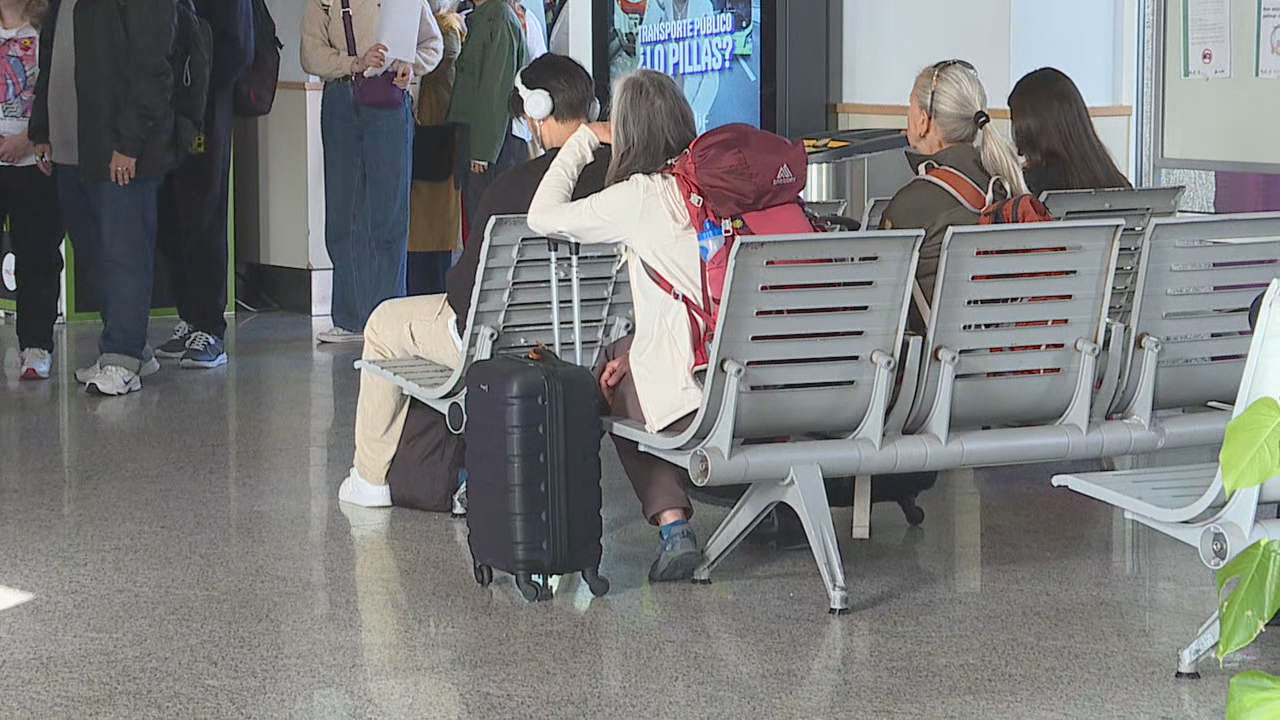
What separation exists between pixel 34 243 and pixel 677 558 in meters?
3.97

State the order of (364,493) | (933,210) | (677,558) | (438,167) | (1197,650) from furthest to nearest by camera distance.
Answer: (438,167) → (364,493) → (933,210) → (677,558) → (1197,650)

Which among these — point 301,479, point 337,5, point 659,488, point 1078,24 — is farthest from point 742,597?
point 337,5

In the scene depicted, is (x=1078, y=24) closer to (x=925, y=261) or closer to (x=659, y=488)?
(x=925, y=261)

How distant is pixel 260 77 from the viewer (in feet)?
26.5

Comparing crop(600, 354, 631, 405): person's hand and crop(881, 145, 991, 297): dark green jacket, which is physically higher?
crop(881, 145, 991, 297): dark green jacket

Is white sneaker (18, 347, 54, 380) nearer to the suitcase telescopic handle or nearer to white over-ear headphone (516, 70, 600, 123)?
white over-ear headphone (516, 70, 600, 123)

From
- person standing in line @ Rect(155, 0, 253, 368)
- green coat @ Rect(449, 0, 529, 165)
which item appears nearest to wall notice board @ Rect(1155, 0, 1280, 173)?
green coat @ Rect(449, 0, 529, 165)

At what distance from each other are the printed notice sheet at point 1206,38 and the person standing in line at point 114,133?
363 cm

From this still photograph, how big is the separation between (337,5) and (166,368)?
1740 millimetres

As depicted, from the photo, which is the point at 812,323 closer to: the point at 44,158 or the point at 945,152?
the point at 945,152

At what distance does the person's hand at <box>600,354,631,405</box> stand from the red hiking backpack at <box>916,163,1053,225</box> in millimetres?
846

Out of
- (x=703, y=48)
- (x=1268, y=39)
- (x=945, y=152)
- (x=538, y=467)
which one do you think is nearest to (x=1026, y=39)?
(x=1268, y=39)

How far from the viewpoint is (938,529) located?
4539 mm

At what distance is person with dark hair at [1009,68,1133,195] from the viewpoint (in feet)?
16.8
